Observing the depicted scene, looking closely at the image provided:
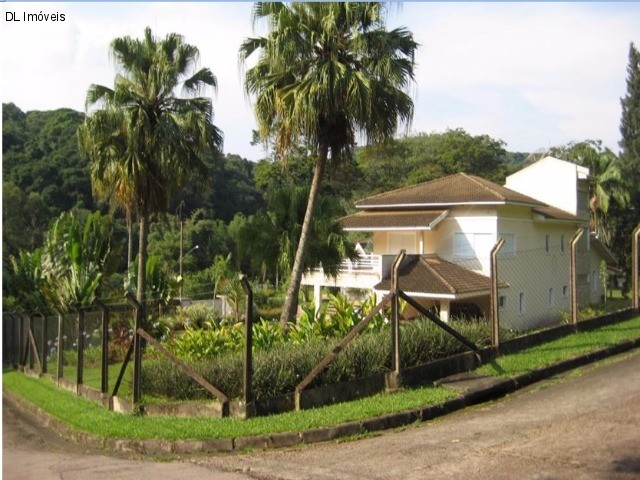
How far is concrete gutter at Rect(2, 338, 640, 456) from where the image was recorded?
7.58 metres

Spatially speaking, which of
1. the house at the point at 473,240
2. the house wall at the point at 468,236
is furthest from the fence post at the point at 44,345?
the house wall at the point at 468,236

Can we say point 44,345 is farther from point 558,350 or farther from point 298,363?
point 558,350

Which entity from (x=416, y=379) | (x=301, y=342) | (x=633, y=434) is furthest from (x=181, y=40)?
(x=633, y=434)

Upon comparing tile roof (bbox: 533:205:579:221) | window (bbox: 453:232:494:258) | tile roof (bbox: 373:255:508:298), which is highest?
tile roof (bbox: 533:205:579:221)

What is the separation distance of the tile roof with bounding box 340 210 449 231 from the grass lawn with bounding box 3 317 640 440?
397 inches

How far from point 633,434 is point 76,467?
5.76m

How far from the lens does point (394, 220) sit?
76.2ft

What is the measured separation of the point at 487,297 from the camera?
20719 millimetres

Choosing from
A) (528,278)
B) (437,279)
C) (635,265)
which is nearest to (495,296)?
(528,278)

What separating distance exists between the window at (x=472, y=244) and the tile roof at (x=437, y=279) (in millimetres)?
673

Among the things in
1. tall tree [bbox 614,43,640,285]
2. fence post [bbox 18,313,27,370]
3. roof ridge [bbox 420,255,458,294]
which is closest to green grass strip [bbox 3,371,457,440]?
fence post [bbox 18,313,27,370]

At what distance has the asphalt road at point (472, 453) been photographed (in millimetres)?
5832

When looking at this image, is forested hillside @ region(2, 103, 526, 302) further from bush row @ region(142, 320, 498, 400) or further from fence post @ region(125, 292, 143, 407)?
fence post @ region(125, 292, 143, 407)

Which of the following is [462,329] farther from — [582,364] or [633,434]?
[633,434]
